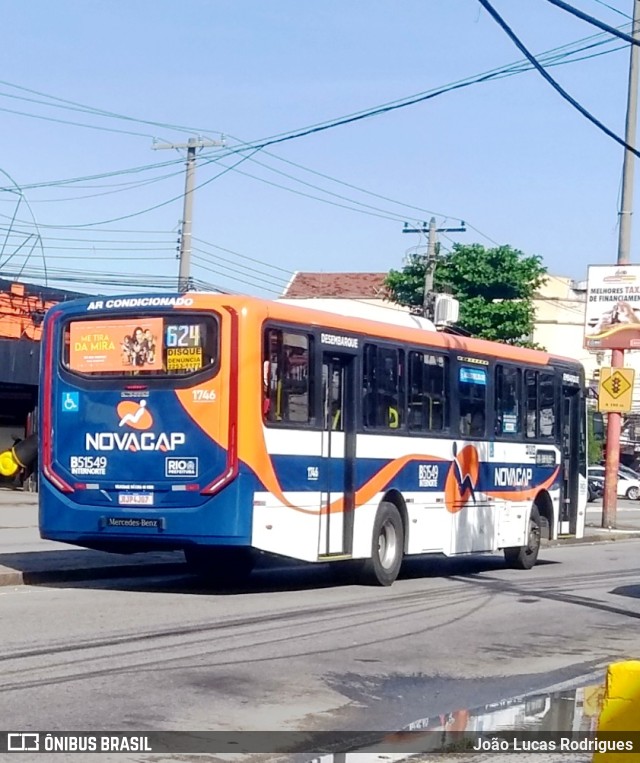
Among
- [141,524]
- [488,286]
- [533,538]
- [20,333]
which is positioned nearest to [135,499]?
[141,524]

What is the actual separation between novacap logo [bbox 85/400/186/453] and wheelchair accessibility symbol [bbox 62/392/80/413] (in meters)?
0.42

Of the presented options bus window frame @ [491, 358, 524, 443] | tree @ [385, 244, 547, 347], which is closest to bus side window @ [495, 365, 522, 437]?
bus window frame @ [491, 358, 524, 443]

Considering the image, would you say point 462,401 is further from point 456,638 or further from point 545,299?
point 545,299

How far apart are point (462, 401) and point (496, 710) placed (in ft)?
32.5

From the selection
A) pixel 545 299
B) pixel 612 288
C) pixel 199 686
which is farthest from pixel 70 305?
pixel 545 299

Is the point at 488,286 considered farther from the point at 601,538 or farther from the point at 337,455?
the point at 337,455

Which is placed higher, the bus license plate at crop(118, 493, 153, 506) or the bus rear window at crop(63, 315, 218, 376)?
the bus rear window at crop(63, 315, 218, 376)

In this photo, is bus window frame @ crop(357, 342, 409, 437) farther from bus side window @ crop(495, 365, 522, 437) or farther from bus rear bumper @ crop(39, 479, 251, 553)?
bus side window @ crop(495, 365, 522, 437)

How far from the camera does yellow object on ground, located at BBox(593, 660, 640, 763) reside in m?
5.88

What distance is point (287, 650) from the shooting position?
11047mm

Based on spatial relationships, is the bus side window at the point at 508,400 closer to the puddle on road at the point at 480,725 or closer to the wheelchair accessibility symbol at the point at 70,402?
the wheelchair accessibility symbol at the point at 70,402

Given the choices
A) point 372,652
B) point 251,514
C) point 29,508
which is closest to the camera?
point 372,652

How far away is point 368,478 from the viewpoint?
16.2m

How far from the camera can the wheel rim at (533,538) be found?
68.7ft
